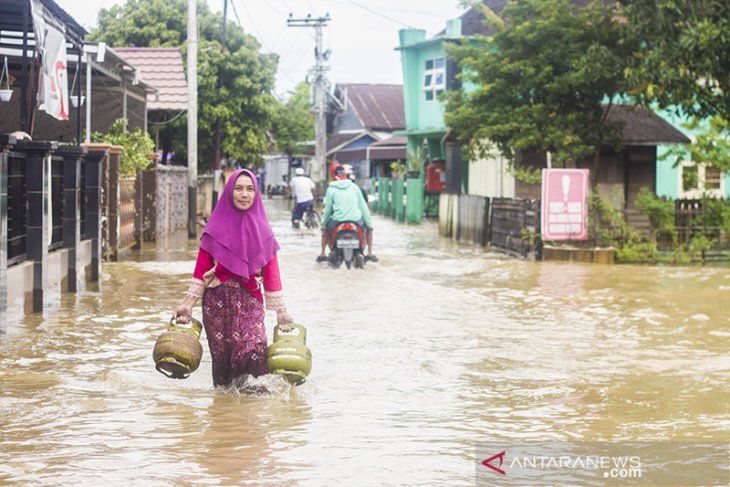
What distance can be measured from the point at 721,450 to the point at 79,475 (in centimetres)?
358

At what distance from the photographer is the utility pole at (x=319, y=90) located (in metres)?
56.0

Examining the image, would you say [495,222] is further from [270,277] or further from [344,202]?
[270,277]

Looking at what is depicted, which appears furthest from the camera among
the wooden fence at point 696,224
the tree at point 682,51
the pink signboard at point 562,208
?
the wooden fence at point 696,224

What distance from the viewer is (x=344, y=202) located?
717 inches

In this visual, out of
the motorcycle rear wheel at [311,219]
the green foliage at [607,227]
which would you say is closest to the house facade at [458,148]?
the green foliage at [607,227]

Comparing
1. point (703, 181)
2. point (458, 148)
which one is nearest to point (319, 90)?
point (458, 148)

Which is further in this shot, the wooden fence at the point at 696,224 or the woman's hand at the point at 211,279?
the wooden fence at the point at 696,224

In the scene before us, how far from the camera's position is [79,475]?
19.8 feet

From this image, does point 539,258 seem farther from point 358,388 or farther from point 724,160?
point 358,388

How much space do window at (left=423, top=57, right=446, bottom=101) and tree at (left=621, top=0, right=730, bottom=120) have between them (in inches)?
816

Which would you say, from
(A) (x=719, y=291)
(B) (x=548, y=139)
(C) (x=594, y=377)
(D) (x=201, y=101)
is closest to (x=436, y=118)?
(D) (x=201, y=101)

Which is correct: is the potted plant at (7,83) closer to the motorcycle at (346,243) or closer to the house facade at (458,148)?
the motorcycle at (346,243)

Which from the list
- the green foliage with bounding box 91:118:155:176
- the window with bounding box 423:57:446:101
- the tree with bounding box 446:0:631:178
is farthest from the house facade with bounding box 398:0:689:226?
the green foliage with bounding box 91:118:155:176

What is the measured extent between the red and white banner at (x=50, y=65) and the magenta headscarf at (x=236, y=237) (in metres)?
6.03
